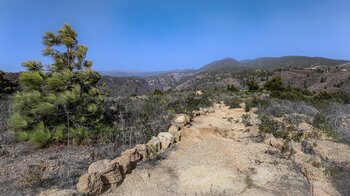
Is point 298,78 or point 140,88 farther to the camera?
point 140,88

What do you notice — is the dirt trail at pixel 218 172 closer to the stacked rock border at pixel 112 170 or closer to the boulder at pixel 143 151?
the stacked rock border at pixel 112 170

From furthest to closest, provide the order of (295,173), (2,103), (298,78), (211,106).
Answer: (298,78) → (211,106) → (2,103) → (295,173)

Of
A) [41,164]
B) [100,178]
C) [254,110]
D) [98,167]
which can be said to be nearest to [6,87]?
[254,110]

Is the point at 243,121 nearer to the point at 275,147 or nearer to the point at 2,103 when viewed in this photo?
the point at 275,147

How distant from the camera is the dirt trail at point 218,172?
432 centimetres

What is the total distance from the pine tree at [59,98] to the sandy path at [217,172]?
2394mm

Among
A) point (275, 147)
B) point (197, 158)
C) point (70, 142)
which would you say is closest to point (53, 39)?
point (70, 142)

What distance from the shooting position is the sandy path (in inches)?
170

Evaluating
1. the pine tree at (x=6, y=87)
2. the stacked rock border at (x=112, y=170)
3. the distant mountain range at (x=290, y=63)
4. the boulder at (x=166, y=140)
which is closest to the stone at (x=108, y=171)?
the stacked rock border at (x=112, y=170)

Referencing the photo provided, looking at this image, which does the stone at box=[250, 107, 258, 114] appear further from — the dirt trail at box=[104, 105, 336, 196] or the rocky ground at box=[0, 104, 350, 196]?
the dirt trail at box=[104, 105, 336, 196]

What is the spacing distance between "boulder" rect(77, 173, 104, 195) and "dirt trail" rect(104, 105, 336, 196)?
0.17 m

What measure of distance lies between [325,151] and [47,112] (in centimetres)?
637

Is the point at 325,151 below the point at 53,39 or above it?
below

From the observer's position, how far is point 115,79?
62562mm
